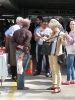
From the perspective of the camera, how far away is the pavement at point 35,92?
6648 millimetres

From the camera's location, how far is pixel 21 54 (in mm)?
7070

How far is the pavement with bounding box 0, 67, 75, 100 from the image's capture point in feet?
21.8

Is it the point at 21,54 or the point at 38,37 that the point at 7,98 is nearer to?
the point at 21,54

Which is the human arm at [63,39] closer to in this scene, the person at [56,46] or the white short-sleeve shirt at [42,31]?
the person at [56,46]

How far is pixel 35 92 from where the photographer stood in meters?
7.13

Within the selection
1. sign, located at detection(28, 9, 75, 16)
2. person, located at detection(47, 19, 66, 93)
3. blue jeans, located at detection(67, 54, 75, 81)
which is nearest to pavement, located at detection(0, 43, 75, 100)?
person, located at detection(47, 19, 66, 93)

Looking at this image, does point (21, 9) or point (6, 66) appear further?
point (21, 9)

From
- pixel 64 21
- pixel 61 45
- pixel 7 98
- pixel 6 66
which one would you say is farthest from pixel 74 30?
pixel 64 21

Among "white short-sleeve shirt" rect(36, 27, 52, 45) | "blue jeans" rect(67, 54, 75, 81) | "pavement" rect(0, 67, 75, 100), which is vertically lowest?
"pavement" rect(0, 67, 75, 100)

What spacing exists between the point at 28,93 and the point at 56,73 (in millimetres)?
816

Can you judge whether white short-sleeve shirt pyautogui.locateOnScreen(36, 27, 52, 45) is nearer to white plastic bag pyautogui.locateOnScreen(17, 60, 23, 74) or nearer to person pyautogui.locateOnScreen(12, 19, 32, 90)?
person pyautogui.locateOnScreen(12, 19, 32, 90)

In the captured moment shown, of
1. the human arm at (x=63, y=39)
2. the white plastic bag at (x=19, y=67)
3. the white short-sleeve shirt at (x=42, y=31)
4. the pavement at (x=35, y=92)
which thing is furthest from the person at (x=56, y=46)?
the white short-sleeve shirt at (x=42, y=31)

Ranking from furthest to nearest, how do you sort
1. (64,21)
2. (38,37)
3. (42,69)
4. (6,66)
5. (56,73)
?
(64,21)
(42,69)
(38,37)
(6,66)
(56,73)

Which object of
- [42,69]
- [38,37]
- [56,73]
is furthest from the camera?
[42,69]
